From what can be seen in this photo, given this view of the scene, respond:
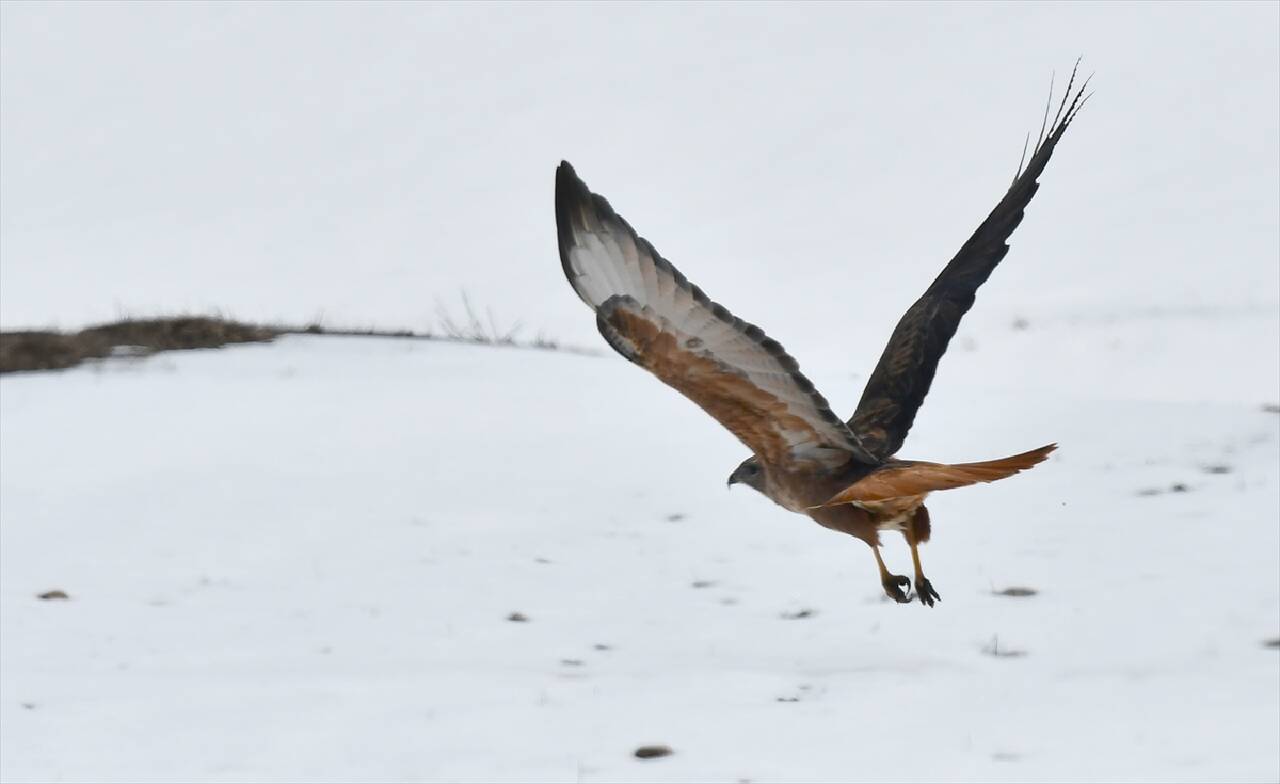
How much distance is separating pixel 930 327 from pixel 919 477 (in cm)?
153

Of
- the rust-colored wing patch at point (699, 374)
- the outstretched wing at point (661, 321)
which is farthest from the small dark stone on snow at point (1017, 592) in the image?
the outstretched wing at point (661, 321)

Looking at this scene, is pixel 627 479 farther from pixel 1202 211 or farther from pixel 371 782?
pixel 1202 211

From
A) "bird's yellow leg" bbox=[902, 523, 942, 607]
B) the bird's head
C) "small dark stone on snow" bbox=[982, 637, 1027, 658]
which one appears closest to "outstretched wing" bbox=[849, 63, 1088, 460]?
"bird's yellow leg" bbox=[902, 523, 942, 607]

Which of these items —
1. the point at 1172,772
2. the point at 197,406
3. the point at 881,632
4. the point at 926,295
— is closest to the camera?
the point at 926,295

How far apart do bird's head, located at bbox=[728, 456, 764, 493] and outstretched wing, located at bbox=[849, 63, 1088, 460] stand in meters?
0.35

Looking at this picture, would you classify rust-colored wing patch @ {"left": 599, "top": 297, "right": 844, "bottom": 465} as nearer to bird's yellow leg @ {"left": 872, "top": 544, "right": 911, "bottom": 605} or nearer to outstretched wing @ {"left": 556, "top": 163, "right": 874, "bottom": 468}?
outstretched wing @ {"left": 556, "top": 163, "right": 874, "bottom": 468}

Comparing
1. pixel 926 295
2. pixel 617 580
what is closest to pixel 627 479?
pixel 617 580

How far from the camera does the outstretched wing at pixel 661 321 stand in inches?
167

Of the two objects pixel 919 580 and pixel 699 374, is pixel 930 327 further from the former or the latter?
pixel 699 374

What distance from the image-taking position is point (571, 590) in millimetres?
9562

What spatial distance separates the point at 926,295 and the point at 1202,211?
752 inches

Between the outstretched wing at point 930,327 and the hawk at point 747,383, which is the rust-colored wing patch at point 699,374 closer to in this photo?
the hawk at point 747,383

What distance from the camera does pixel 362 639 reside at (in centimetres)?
895

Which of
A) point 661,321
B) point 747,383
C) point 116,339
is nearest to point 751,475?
point 747,383
